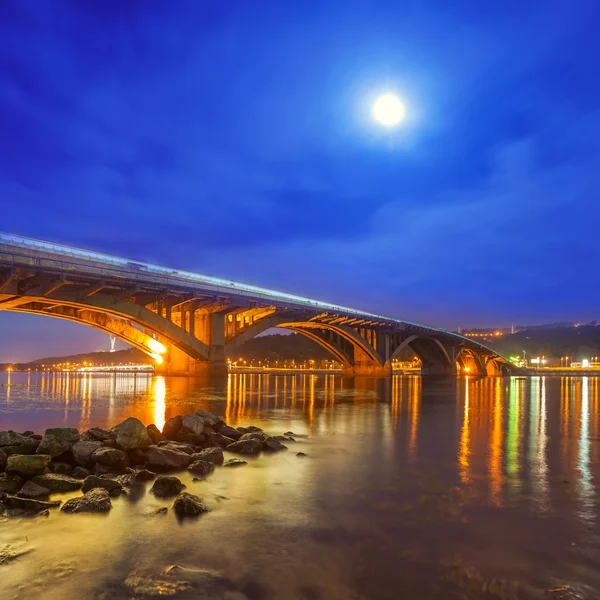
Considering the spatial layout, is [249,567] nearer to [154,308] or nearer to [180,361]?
[154,308]

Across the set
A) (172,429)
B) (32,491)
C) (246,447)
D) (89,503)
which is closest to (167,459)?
(246,447)

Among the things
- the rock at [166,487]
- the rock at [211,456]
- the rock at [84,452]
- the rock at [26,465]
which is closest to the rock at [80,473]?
the rock at [84,452]

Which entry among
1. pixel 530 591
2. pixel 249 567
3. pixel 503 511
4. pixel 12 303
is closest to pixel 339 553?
pixel 249 567

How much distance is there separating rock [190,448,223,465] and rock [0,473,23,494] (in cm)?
442

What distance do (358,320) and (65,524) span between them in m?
79.7

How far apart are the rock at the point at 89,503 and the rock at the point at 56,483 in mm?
1187

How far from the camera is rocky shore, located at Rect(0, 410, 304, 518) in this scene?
9383 mm

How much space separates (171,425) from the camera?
1677cm

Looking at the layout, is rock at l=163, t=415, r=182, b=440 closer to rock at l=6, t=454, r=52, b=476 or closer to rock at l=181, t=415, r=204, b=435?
rock at l=181, t=415, r=204, b=435

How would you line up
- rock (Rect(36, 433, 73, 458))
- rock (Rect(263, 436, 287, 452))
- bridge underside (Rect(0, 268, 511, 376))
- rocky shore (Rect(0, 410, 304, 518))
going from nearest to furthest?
rocky shore (Rect(0, 410, 304, 518)) < rock (Rect(36, 433, 73, 458)) < rock (Rect(263, 436, 287, 452)) < bridge underside (Rect(0, 268, 511, 376))

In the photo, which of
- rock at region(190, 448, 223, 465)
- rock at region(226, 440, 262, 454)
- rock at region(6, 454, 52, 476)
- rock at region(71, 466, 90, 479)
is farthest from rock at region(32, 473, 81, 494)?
rock at region(226, 440, 262, 454)

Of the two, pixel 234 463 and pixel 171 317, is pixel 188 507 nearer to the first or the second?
pixel 234 463

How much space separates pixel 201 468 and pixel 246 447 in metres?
3.11

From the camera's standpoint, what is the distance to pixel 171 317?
58.5 meters
